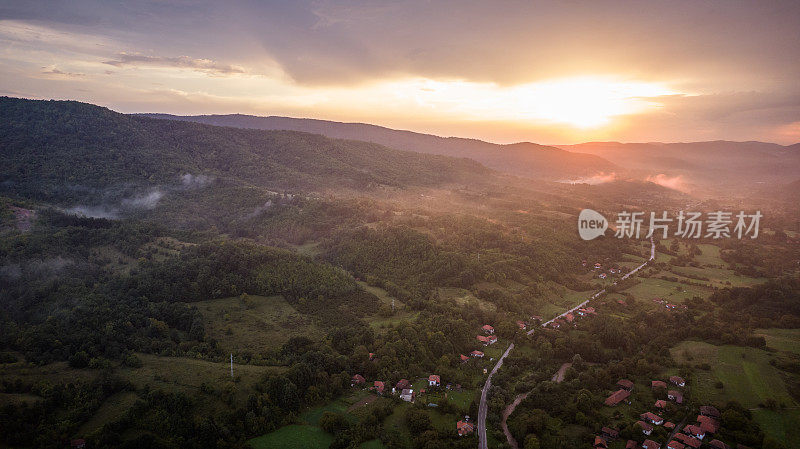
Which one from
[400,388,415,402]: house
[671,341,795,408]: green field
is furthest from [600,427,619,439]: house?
[400,388,415,402]: house

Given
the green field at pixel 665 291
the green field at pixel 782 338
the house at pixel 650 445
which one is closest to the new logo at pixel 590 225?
the green field at pixel 665 291

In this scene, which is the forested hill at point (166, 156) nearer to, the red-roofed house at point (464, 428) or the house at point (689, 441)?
the red-roofed house at point (464, 428)

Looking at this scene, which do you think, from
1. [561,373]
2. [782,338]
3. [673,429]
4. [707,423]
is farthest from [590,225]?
[673,429]

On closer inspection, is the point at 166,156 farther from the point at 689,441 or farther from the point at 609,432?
the point at 689,441

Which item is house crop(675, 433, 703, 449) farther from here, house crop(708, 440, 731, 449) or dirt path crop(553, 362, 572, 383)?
dirt path crop(553, 362, 572, 383)

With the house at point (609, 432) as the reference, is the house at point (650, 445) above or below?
above

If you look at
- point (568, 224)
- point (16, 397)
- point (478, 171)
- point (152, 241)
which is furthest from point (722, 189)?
point (16, 397)
